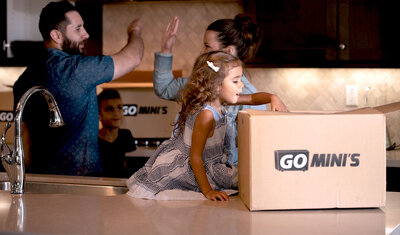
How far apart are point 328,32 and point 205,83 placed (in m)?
1.72

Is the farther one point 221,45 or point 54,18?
point 54,18

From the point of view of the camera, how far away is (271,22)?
3.15 metres

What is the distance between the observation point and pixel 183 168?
151 centimetres

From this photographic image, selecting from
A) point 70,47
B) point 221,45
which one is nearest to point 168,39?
point 221,45

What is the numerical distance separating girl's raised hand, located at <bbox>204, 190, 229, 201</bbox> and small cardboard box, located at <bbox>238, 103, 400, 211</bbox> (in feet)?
0.54

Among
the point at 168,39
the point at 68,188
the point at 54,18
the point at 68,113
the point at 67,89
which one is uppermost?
the point at 54,18

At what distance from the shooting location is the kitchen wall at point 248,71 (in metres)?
3.36

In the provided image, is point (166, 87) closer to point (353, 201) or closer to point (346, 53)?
point (346, 53)

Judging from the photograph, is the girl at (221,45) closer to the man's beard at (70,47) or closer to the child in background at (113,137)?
the man's beard at (70,47)

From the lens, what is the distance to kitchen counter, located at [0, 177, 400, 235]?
3.56ft

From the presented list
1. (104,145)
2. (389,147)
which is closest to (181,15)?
(104,145)

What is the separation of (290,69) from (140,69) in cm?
99

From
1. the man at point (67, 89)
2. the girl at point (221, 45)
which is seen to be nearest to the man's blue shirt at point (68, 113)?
the man at point (67, 89)

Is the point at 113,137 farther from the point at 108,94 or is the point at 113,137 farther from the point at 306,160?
the point at 306,160
